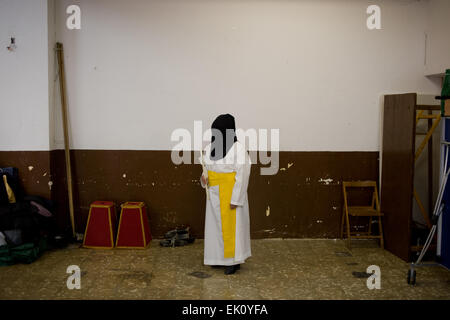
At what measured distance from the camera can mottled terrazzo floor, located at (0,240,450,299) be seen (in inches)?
152

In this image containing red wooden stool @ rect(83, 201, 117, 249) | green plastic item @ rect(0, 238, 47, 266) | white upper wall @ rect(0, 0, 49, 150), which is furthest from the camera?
red wooden stool @ rect(83, 201, 117, 249)

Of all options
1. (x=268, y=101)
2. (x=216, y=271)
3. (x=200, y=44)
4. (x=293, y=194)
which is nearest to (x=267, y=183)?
(x=293, y=194)

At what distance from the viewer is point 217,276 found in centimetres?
429

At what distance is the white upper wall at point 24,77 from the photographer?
495 centimetres

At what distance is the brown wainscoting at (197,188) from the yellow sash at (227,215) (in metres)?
1.09

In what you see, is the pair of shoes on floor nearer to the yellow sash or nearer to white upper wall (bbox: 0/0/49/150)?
the yellow sash

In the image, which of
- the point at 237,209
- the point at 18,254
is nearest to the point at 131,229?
the point at 18,254

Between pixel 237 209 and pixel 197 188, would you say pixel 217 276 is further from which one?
pixel 197 188

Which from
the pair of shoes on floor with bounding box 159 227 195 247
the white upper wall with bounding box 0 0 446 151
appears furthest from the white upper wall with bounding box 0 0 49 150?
the pair of shoes on floor with bounding box 159 227 195 247

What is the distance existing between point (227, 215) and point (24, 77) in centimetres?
276

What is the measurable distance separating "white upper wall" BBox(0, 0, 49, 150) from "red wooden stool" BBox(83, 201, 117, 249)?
93 cm

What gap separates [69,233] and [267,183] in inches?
94.4

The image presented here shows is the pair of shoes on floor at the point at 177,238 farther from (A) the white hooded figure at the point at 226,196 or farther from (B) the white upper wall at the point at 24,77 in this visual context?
(B) the white upper wall at the point at 24,77
